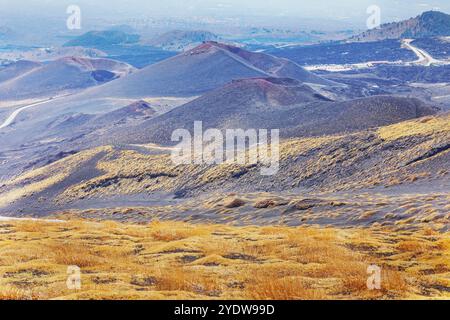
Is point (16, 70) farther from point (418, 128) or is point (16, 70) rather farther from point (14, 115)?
point (418, 128)

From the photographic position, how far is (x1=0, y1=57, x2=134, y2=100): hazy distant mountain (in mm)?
151750

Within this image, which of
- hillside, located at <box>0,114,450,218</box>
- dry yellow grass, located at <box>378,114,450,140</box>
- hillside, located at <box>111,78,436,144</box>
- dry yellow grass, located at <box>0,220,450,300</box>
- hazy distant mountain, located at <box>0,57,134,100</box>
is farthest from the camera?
hazy distant mountain, located at <box>0,57,134,100</box>

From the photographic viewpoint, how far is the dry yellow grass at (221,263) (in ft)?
39.2

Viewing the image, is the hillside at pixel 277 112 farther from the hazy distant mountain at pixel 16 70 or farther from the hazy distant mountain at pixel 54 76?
the hazy distant mountain at pixel 16 70


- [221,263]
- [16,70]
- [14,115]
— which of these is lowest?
[14,115]

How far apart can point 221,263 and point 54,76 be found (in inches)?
6232

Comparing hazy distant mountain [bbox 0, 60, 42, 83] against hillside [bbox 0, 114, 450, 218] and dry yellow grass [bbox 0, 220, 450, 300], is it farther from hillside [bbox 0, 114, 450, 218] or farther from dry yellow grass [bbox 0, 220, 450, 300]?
dry yellow grass [bbox 0, 220, 450, 300]

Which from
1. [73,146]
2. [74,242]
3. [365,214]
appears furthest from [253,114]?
[74,242]

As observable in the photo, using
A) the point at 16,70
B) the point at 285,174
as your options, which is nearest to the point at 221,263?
the point at 285,174

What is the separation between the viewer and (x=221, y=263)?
15289 millimetres

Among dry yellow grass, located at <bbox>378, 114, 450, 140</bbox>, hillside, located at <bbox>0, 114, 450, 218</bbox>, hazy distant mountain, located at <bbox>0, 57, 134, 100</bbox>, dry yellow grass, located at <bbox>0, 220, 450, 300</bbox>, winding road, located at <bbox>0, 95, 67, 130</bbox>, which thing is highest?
dry yellow grass, located at <bbox>0, 220, 450, 300</bbox>

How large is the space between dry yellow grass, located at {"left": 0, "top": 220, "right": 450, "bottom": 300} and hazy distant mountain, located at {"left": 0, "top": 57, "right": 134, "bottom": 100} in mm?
134739

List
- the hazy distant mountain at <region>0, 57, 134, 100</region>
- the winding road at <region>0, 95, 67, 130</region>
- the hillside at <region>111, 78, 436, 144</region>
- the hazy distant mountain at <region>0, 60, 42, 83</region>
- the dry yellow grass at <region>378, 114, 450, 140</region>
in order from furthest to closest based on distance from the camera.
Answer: the hazy distant mountain at <region>0, 60, 42, 83</region>
the hazy distant mountain at <region>0, 57, 134, 100</region>
the winding road at <region>0, 95, 67, 130</region>
the hillside at <region>111, 78, 436, 144</region>
the dry yellow grass at <region>378, 114, 450, 140</region>

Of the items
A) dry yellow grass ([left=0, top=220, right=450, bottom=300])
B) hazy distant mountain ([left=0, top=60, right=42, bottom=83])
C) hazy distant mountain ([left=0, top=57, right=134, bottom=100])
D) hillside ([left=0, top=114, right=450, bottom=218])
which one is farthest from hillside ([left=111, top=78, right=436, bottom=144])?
hazy distant mountain ([left=0, top=60, right=42, bottom=83])
